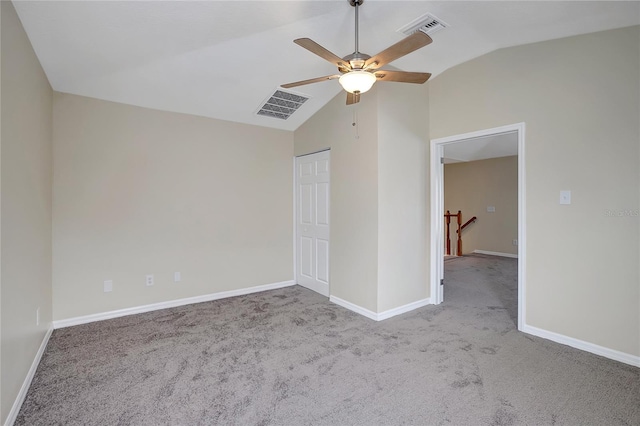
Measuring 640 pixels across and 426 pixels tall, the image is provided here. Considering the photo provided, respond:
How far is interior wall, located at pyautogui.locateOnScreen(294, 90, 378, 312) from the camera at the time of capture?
3.37m

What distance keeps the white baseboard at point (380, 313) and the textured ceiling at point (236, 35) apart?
256cm

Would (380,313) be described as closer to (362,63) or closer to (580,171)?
(580,171)

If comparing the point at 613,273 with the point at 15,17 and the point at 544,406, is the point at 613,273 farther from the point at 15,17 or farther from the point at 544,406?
the point at 15,17

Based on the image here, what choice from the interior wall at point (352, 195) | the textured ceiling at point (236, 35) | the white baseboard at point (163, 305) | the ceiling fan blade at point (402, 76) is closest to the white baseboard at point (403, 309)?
the interior wall at point (352, 195)

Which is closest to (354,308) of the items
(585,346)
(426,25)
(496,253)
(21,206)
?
(585,346)

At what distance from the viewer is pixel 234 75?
10.4ft

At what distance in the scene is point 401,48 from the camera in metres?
1.88

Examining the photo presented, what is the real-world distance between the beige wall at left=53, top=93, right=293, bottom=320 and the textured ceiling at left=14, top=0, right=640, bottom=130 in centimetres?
43

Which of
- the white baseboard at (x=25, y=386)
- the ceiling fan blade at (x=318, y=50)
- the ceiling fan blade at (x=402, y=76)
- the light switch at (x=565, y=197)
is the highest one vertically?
the ceiling fan blade at (x=318, y=50)

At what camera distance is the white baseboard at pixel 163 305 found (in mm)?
3220

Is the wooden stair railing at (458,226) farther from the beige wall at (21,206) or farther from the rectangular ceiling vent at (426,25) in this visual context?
the beige wall at (21,206)

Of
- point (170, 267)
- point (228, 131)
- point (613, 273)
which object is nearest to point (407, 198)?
point (613, 273)

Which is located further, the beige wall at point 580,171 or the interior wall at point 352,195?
the interior wall at point 352,195

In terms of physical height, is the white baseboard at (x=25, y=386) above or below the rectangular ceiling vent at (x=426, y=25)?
below
